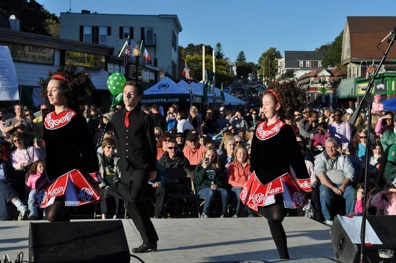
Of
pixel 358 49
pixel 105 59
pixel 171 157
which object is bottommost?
pixel 171 157

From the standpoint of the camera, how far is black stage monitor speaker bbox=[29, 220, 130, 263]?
4984 millimetres

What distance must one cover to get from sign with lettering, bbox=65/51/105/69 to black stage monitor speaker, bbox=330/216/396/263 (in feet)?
80.6

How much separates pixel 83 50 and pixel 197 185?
2126cm

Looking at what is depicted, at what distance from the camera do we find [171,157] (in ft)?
38.6

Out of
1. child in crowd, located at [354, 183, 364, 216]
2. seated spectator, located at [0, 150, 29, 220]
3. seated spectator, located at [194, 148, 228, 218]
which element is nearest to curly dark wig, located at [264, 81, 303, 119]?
child in crowd, located at [354, 183, 364, 216]

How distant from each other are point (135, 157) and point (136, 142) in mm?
148

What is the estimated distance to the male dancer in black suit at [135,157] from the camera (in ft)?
22.5

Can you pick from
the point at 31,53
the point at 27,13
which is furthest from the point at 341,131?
the point at 27,13

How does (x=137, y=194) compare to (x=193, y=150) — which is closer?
(x=137, y=194)

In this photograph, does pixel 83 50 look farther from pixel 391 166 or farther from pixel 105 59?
pixel 391 166

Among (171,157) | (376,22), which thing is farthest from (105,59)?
(376,22)

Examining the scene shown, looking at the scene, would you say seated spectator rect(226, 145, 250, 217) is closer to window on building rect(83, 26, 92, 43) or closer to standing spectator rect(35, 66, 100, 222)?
standing spectator rect(35, 66, 100, 222)

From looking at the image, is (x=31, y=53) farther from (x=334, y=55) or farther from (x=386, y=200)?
(x=334, y=55)

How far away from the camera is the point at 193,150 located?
1269 centimetres
